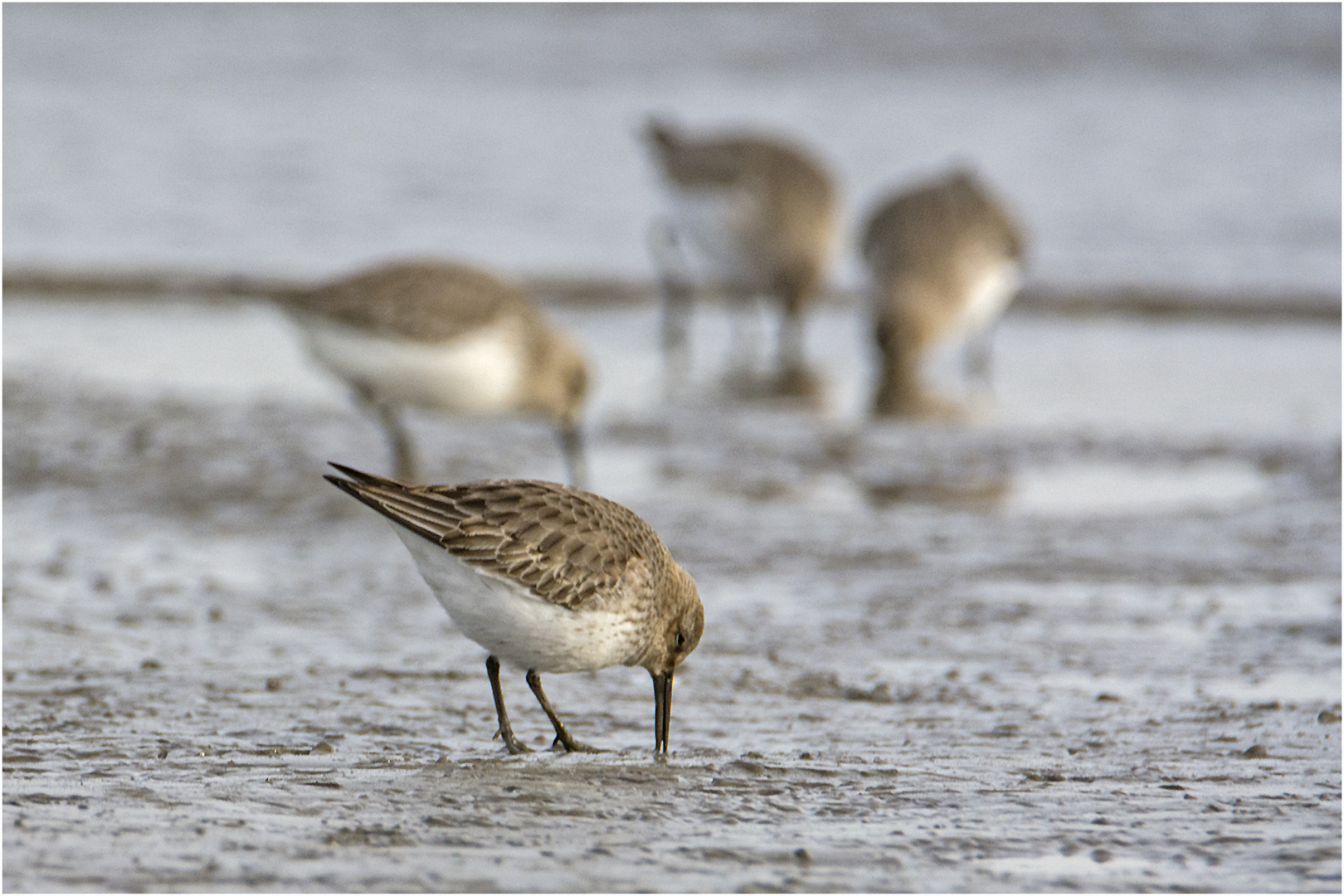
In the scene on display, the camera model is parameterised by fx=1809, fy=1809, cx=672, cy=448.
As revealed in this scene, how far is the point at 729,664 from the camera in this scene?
543 centimetres

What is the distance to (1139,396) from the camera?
1016 cm

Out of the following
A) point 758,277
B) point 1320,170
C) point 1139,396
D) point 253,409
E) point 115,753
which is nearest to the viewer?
point 115,753

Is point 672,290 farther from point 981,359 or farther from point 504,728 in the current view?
point 504,728

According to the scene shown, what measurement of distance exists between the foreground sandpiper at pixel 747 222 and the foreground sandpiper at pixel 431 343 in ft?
10.9

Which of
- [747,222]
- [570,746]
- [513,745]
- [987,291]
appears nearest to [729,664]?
[570,746]

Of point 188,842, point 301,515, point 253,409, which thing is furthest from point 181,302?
point 188,842

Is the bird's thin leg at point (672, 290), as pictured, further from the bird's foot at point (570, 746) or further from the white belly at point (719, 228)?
the bird's foot at point (570, 746)

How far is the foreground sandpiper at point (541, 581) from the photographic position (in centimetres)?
444

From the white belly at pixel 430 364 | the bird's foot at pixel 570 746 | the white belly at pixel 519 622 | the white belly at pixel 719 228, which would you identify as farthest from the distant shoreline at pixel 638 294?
the bird's foot at pixel 570 746

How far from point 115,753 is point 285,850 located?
0.93 m

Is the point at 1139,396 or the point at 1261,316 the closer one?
the point at 1139,396

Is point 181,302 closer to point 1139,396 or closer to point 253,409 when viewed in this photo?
point 253,409

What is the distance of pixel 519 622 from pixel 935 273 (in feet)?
23.1

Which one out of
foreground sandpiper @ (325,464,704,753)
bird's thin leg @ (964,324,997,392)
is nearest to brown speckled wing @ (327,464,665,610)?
foreground sandpiper @ (325,464,704,753)
